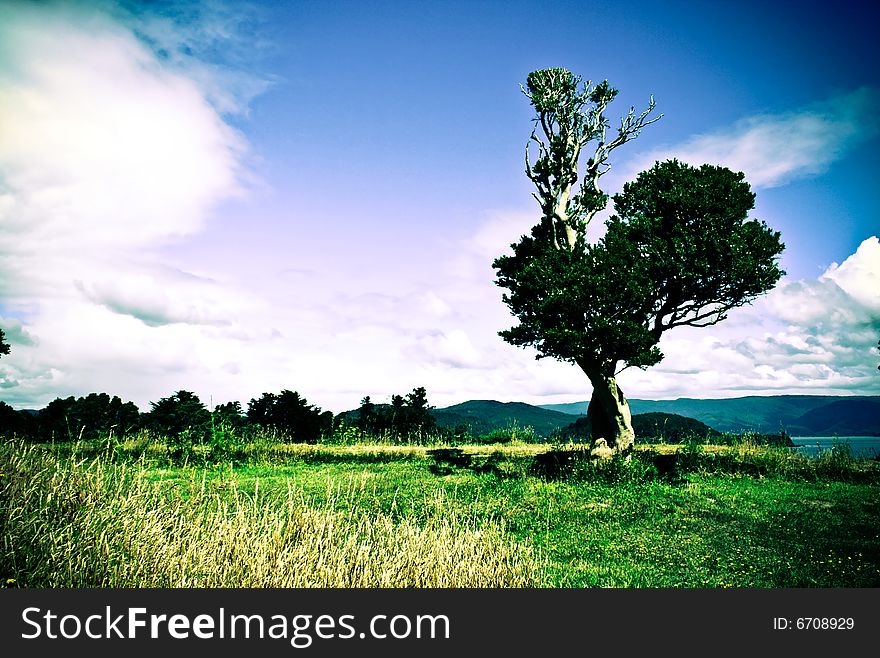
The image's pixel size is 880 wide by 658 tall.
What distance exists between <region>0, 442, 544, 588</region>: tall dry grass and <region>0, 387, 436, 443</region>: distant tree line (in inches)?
539

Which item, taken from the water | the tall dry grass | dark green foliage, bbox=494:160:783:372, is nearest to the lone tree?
dark green foliage, bbox=494:160:783:372

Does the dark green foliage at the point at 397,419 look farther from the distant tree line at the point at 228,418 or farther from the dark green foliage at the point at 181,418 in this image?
the dark green foliage at the point at 181,418

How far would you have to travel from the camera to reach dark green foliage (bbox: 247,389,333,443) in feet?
81.6

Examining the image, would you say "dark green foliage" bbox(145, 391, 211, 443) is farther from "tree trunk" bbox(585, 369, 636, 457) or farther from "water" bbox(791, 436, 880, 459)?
"water" bbox(791, 436, 880, 459)

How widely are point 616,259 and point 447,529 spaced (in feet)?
44.6

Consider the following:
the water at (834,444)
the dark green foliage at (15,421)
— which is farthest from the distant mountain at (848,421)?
the dark green foliage at (15,421)

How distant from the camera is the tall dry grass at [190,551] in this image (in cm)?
613

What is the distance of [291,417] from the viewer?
83.0 ft

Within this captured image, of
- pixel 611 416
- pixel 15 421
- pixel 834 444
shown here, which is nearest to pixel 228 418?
pixel 15 421

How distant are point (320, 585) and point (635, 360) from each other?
14336 mm

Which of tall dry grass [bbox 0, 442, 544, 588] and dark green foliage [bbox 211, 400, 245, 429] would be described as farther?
dark green foliage [bbox 211, 400, 245, 429]

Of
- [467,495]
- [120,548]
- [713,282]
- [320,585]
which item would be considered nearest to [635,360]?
[713,282]

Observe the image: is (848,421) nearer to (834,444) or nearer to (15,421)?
(834,444)

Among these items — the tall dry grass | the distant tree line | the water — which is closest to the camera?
the tall dry grass
